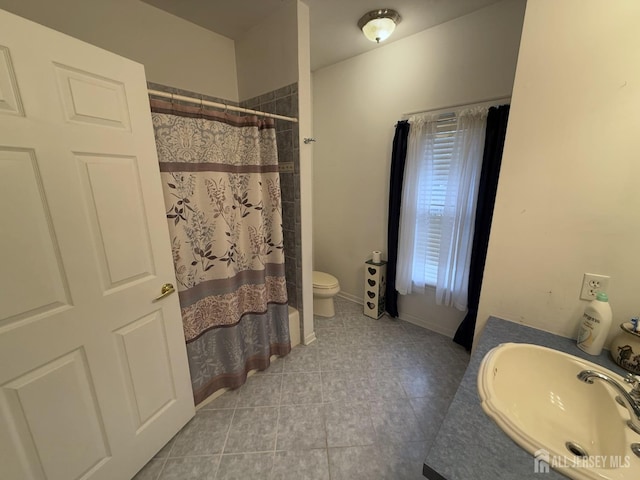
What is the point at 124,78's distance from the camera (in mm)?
1036

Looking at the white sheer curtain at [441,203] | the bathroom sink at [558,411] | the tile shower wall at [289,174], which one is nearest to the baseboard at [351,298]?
the white sheer curtain at [441,203]

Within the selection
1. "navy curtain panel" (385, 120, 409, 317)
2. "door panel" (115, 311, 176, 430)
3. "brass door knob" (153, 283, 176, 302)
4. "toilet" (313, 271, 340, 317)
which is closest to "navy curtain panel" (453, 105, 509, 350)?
"navy curtain panel" (385, 120, 409, 317)

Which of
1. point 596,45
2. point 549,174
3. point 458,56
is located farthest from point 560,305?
point 458,56

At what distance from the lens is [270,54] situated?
188cm

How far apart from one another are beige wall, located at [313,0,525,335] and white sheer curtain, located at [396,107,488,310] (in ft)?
0.61

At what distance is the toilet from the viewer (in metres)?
2.53

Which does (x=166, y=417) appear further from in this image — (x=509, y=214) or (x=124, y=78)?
(x=509, y=214)

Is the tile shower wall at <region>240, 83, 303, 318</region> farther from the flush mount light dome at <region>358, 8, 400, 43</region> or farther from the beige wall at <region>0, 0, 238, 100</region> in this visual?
the flush mount light dome at <region>358, 8, 400, 43</region>

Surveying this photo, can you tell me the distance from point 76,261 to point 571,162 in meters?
2.02

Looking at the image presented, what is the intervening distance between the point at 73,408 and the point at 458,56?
3.07 m

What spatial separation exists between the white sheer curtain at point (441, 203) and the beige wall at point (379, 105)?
0.19m

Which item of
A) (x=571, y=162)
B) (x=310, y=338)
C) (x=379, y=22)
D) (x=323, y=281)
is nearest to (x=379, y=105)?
(x=379, y=22)

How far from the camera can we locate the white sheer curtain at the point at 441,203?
1903 mm

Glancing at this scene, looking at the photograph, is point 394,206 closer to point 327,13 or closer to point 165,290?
point 327,13
